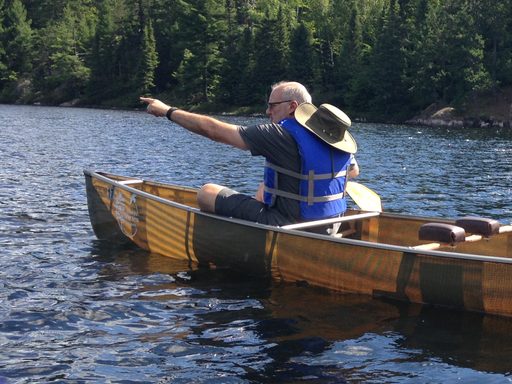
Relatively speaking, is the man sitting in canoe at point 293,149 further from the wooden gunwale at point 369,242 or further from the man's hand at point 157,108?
the wooden gunwale at point 369,242

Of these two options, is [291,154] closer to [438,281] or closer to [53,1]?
[438,281]

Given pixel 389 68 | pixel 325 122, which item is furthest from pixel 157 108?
pixel 389 68

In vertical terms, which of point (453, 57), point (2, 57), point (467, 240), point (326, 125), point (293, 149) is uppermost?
point (453, 57)

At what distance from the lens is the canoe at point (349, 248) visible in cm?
777

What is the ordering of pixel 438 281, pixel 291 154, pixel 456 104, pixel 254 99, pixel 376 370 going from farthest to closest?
pixel 254 99
pixel 456 104
pixel 291 154
pixel 438 281
pixel 376 370

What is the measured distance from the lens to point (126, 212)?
11.0m

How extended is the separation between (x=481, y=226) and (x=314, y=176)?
6.13 ft

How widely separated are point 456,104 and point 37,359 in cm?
6180

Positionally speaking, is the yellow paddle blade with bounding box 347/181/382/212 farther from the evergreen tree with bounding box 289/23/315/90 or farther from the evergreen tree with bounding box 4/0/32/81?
the evergreen tree with bounding box 4/0/32/81

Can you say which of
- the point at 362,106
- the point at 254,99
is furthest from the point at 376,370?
the point at 254,99

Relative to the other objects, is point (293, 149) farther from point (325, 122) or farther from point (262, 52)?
point (262, 52)

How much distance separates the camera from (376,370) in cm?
661

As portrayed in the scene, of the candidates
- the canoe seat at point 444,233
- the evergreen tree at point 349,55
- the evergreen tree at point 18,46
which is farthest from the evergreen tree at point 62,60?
the canoe seat at point 444,233

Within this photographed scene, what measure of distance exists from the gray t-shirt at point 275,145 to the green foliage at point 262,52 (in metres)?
59.3
